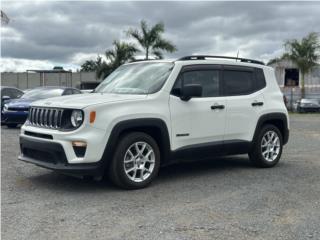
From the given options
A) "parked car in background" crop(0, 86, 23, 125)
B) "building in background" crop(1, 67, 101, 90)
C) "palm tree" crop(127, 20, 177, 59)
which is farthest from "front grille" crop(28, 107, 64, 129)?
"building in background" crop(1, 67, 101, 90)

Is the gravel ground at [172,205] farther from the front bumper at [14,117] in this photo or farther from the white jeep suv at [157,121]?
the front bumper at [14,117]

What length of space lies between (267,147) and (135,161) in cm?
289

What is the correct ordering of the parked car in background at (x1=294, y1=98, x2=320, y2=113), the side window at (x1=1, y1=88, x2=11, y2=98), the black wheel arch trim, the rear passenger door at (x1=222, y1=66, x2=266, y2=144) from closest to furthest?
the rear passenger door at (x1=222, y1=66, x2=266, y2=144) → the black wheel arch trim → the side window at (x1=1, y1=88, x2=11, y2=98) → the parked car in background at (x1=294, y1=98, x2=320, y2=113)

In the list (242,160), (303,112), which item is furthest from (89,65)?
(242,160)

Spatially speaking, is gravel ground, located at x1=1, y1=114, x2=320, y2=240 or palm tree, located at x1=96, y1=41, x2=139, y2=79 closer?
gravel ground, located at x1=1, y1=114, x2=320, y2=240

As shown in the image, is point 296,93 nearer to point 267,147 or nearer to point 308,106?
point 308,106

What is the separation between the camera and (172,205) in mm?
5508

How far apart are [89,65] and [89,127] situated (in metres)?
73.5

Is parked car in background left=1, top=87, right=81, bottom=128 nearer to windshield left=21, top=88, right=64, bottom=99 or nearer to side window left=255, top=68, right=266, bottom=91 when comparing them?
windshield left=21, top=88, right=64, bottom=99

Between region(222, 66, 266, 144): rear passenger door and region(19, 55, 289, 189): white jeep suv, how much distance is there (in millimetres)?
16

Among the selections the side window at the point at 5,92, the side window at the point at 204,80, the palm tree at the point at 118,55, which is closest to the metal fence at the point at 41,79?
the palm tree at the point at 118,55

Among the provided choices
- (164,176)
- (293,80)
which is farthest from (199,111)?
(293,80)

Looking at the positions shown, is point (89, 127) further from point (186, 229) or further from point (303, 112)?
point (303, 112)

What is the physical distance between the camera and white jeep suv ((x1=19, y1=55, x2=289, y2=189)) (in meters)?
5.98
